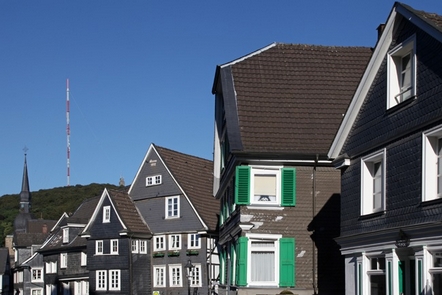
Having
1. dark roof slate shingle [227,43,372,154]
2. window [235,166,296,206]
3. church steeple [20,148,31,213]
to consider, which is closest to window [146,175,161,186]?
dark roof slate shingle [227,43,372,154]

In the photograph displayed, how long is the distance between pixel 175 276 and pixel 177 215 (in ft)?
13.9

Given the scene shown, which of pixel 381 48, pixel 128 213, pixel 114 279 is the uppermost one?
pixel 381 48

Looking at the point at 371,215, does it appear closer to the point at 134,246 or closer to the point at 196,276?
the point at 196,276

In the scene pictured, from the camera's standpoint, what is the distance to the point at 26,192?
120 meters

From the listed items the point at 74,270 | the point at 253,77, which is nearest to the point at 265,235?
the point at 253,77

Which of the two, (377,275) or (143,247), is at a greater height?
(377,275)

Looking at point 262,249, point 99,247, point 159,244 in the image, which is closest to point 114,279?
point 99,247

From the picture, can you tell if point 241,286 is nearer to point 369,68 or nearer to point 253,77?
point 253,77

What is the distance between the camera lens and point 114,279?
58344 mm

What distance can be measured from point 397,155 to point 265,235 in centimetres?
955

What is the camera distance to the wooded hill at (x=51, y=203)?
5832 inches

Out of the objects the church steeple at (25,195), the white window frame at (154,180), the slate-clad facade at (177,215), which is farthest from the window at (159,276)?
the church steeple at (25,195)

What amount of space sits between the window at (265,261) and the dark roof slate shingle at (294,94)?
10.3 feet

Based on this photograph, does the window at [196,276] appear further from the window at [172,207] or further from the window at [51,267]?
the window at [51,267]
